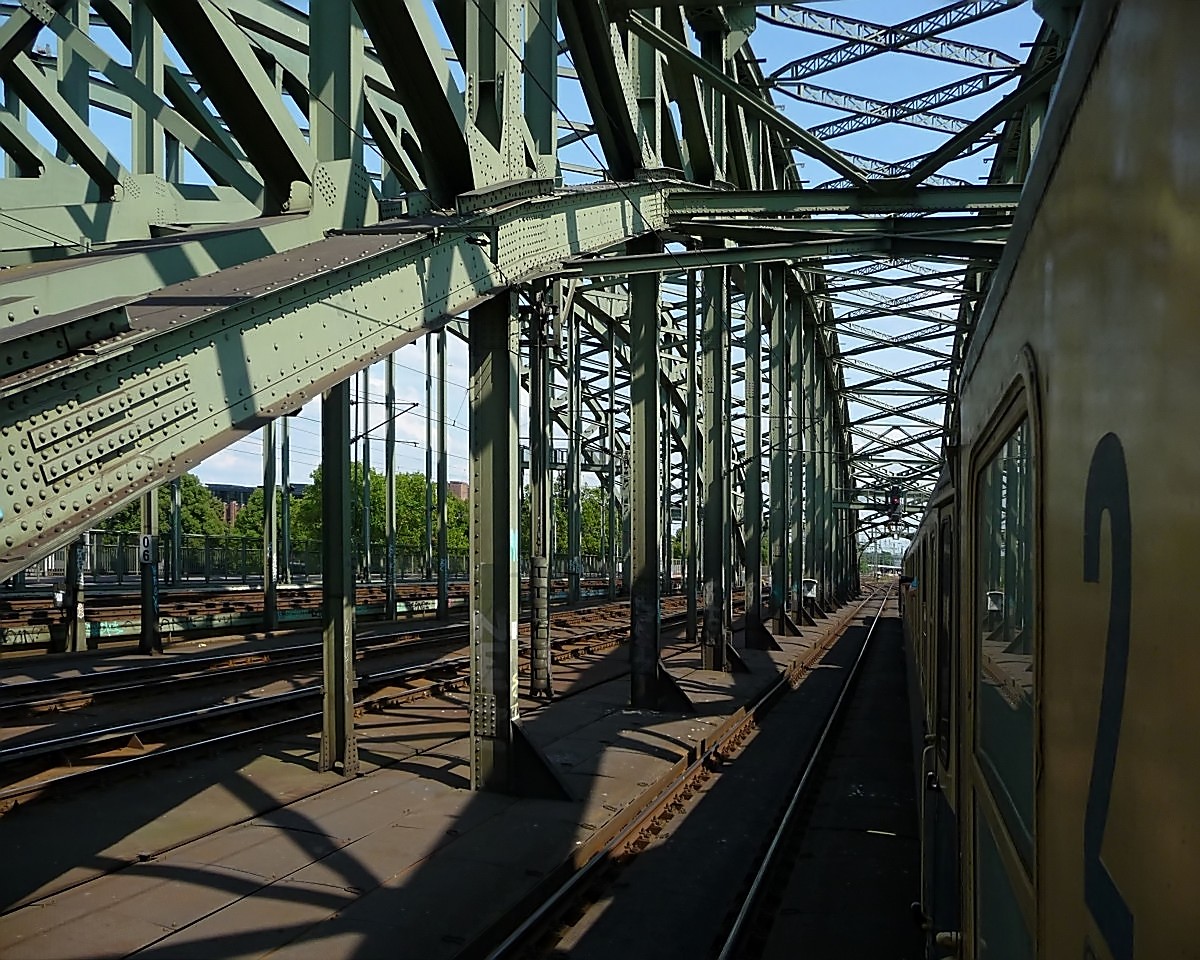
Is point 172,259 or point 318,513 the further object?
point 318,513

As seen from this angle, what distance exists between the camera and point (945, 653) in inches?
205

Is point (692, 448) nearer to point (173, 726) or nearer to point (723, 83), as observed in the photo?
point (723, 83)

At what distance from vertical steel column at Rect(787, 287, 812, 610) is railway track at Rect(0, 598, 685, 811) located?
12067 mm

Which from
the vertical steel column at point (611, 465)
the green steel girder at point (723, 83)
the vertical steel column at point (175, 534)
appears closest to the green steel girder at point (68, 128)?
the green steel girder at point (723, 83)

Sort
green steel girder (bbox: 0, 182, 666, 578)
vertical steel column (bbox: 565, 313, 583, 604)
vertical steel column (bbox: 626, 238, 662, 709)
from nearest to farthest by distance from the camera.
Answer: green steel girder (bbox: 0, 182, 666, 578)
vertical steel column (bbox: 626, 238, 662, 709)
vertical steel column (bbox: 565, 313, 583, 604)

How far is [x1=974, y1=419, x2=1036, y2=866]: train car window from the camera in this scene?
99.1 inches

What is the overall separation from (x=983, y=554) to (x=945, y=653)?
1819 mm

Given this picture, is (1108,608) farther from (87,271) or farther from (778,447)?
(778,447)

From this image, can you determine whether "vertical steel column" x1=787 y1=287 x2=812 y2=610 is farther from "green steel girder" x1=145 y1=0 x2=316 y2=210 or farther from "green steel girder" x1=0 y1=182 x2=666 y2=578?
"green steel girder" x1=145 y1=0 x2=316 y2=210

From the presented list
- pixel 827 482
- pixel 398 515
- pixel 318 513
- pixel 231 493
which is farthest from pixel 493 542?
pixel 231 493

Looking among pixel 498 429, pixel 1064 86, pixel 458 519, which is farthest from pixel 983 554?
pixel 458 519

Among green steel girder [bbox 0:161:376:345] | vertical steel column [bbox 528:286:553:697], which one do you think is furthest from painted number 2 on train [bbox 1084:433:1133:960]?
vertical steel column [bbox 528:286:553:697]

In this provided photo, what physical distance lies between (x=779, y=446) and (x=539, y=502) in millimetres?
13479

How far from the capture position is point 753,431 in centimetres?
2523
